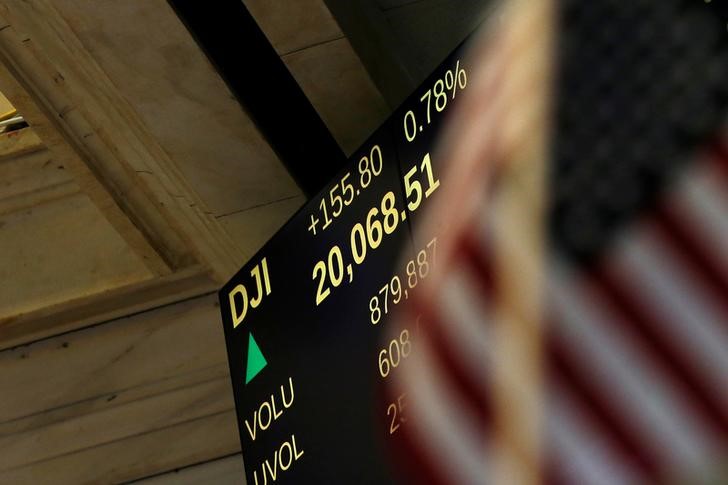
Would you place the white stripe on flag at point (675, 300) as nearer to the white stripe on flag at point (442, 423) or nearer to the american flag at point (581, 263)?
the american flag at point (581, 263)

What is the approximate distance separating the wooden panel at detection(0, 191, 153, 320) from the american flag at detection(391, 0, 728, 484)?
8.15ft

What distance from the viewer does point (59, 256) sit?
5.65 metres

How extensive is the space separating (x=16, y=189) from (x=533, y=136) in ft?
10.1

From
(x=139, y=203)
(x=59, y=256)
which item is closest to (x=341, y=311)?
(x=139, y=203)

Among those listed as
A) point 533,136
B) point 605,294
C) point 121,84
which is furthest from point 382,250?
point 121,84

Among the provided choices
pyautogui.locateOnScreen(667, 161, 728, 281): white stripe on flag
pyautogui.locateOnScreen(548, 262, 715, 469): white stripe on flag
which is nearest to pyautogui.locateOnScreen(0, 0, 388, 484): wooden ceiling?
pyautogui.locateOnScreen(548, 262, 715, 469): white stripe on flag

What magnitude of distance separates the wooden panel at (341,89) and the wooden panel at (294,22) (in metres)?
0.03

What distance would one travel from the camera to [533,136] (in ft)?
9.75

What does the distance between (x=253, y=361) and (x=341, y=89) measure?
31.9 inches

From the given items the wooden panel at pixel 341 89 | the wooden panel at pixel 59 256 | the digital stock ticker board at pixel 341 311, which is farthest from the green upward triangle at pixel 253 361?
the wooden panel at pixel 59 256

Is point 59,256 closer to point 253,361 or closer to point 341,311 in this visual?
point 253,361

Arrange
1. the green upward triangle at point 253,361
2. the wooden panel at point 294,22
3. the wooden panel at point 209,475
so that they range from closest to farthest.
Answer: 1. the green upward triangle at point 253,361
2. the wooden panel at point 294,22
3. the wooden panel at point 209,475

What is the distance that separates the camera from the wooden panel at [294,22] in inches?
163

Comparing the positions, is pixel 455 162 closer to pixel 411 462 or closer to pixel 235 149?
pixel 411 462
